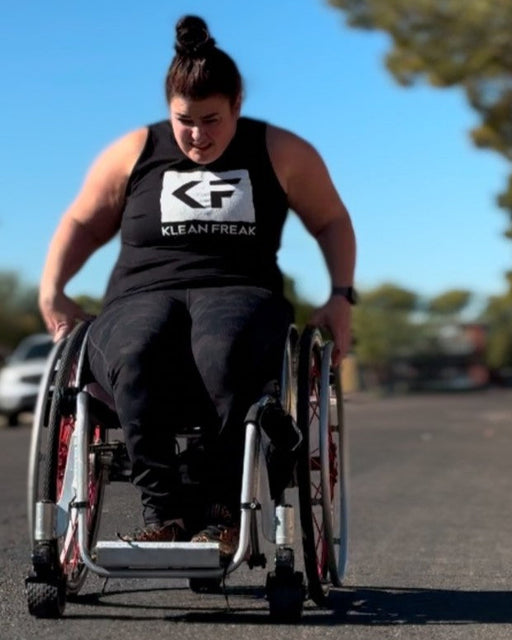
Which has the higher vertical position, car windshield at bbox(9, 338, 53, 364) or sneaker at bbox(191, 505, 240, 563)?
car windshield at bbox(9, 338, 53, 364)

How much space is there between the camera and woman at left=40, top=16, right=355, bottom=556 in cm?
407

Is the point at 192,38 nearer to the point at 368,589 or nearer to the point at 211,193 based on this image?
the point at 211,193

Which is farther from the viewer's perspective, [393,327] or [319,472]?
[393,327]

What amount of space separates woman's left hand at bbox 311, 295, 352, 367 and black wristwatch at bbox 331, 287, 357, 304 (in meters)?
0.01

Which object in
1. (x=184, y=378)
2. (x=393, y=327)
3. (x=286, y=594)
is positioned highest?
(x=393, y=327)

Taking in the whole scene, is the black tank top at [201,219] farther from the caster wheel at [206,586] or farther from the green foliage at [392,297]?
the green foliage at [392,297]

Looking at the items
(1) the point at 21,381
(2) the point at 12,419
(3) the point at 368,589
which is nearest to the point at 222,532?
(3) the point at 368,589

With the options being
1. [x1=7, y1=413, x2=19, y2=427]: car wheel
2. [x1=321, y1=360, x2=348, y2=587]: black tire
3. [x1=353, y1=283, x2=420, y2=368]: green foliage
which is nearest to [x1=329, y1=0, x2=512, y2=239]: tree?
[x1=7, y1=413, x2=19, y2=427]: car wheel

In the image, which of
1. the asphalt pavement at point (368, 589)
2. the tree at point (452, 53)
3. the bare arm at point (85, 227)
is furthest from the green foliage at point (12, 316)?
the bare arm at point (85, 227)

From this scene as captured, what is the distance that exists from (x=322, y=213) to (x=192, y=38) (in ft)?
2.30

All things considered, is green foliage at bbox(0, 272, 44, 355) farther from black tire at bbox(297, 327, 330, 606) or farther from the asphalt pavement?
black tire at bbox(297, 327, 330, 606)

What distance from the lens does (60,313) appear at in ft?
15.0

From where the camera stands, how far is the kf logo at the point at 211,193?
4359mm

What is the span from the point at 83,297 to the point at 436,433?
49.3 ft
